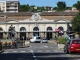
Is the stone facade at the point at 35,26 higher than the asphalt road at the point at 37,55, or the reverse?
the asphalt road at the point at 37,55

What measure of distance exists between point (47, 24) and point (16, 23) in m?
11.4

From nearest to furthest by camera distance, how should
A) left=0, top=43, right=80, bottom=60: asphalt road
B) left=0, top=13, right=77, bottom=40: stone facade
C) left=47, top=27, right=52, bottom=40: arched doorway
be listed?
left=0, top=43, right=80, bottom=60: asphalt road < left=0, top=13, right=77, bottom=40: stone facade < left=47, top=27, right=52, bottom=40: arched doorway

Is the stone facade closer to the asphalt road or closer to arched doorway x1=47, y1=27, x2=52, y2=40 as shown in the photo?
arched doorway x1=47, y1=27, x2=52, y2=40

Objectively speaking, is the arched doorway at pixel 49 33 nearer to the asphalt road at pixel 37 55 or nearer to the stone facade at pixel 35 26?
the stone facade at pixel 35 26

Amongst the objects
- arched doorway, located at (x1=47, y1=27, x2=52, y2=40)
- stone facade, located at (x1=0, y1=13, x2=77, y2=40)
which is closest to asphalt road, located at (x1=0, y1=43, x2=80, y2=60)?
stone facade, located at (x1=0, y1=13, x2=77, y2=40)

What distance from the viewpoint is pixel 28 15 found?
14675cm

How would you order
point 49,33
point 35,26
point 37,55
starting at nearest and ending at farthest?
point 37,55 → point 49,33 → point 35,26

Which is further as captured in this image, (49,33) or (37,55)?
(49,33)

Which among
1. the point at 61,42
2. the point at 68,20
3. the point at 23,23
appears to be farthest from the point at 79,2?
Answer: the point at 61,42

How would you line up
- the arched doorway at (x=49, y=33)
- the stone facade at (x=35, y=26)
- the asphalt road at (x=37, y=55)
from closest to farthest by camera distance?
the asphalt road at (x=37, y=55)
the stone facade at (x=35, y=26)
the arched doorway at (x=49, y=33)

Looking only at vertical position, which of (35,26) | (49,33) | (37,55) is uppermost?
(37,55)

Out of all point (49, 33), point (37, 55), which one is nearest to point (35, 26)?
point (49, 33)

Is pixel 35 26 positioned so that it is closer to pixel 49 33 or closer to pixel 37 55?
pixel 49 33

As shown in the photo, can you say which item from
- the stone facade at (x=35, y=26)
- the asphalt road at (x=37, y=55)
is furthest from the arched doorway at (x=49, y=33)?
the asphalt road at (x=37, y=55)
